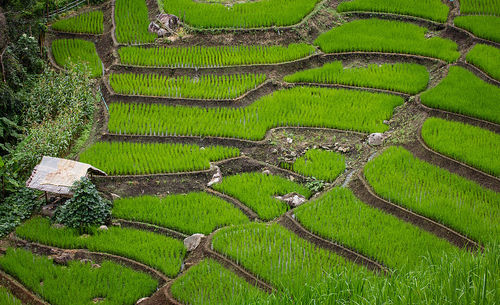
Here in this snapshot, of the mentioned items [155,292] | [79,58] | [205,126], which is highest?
[79,58]

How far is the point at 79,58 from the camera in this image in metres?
11.8

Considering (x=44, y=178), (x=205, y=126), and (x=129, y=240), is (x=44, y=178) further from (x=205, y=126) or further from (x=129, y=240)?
(x=205, y=126)

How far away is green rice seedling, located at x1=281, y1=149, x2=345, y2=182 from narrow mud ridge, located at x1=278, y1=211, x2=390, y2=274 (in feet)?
3.44

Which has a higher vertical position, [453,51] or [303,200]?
[453,51]

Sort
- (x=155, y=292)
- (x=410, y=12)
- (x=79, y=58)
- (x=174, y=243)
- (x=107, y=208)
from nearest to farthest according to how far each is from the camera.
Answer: (x=155, y=292) → (x=174, y=243) → (x=107, y=208) → (x=79, y=58) → (x=410, y=12)

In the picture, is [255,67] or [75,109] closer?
[75,109]

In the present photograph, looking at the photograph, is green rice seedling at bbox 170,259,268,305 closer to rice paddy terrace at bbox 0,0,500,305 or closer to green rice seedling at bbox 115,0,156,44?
rice paddy terrace at bbox 0,0,500,305

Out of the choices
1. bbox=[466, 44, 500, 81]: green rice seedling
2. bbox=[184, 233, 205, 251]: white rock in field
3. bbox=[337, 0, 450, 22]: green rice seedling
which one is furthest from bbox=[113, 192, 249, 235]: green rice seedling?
bbox=[337, 0, 450, 22]: green rice seedling

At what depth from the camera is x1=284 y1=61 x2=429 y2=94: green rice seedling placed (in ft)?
34.9

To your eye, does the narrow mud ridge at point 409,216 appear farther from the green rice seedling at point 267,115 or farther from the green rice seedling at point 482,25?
the green rice seedling at point 482,25

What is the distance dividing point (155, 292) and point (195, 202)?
6.03 feet

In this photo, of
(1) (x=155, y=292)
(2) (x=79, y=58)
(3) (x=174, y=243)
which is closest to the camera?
(1) (x=155, y=292)

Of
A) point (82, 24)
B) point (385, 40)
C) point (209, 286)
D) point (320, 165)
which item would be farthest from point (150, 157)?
point (385, 40)

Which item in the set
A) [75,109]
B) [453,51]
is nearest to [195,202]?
[75,109]
